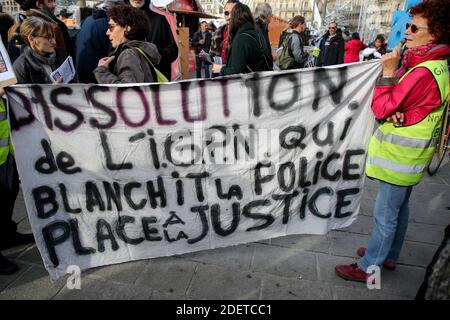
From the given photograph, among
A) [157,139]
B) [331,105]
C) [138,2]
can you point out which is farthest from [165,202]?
[138,2]

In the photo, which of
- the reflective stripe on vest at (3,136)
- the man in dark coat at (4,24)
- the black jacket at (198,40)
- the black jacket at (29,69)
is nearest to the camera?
the reflective stripe on vest at (3,136)

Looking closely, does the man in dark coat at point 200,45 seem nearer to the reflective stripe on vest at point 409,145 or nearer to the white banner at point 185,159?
the white banner at point 185,159

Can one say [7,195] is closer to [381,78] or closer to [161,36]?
[161,36]

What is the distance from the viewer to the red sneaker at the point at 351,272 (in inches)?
91.4

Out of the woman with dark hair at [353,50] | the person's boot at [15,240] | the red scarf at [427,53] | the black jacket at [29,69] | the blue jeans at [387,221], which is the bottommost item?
the person's boot at [15,240]

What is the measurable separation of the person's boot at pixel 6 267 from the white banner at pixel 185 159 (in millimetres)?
302

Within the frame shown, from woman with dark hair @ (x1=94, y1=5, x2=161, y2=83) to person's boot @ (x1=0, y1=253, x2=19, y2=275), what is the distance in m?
1.50

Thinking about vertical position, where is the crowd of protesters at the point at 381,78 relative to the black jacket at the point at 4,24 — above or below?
below

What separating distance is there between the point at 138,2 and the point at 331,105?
2.20 m

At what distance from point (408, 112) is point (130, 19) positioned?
6.26ft

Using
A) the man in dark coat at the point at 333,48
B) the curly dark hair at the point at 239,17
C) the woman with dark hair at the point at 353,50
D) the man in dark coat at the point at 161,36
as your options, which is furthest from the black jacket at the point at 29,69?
the woman with dark hair at the point at 353,50

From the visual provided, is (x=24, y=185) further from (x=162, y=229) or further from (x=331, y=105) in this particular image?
(x=331, y=105)

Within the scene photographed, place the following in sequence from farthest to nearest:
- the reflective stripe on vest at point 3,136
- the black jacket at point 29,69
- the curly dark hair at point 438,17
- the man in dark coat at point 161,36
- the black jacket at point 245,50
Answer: the man in dark coat at point 161,36 → the black jacket at point 245,50 → the black jacket at point 29,69 → the reflective stripe on vest at point 3,136 → the curly dark hair at point 438,17

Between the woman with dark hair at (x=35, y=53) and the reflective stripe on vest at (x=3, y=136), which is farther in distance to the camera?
the woman with dark hair at (x=35, y=53)
